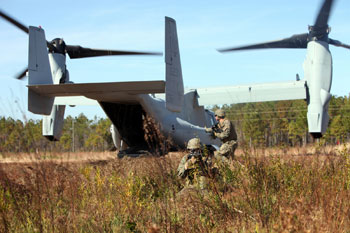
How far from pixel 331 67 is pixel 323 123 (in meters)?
2.18

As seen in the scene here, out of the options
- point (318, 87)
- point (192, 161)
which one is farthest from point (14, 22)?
point (318, 87)

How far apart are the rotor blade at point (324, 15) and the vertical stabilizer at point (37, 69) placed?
10.9m

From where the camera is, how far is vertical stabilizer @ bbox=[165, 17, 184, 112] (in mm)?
10336

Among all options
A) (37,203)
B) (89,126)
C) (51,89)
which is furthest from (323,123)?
(89,126)

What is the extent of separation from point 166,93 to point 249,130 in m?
2.98

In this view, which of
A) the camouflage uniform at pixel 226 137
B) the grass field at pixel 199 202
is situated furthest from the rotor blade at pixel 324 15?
the grass field at pixel 199 202

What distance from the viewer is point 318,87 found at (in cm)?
1493

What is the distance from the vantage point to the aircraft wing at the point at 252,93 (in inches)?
621

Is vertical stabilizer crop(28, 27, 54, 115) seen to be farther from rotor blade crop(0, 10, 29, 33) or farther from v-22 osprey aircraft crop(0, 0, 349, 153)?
rotor blade crop(0, 10, 29, 33)

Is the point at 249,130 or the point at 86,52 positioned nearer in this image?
the point at 249,130

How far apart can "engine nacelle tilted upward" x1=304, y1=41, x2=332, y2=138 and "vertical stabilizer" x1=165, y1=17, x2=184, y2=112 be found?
20.8 feet

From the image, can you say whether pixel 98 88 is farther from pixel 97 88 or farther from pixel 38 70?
pixel 38 70

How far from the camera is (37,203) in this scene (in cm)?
374

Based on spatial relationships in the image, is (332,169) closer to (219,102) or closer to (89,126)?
(219,102)
